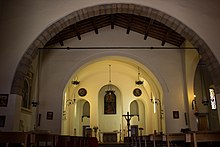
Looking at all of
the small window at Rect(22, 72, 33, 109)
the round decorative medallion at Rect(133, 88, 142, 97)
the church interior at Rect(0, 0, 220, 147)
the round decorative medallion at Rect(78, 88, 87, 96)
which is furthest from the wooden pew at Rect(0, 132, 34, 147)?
the round decorative medallion at Rect(133, 88, 142, 97)

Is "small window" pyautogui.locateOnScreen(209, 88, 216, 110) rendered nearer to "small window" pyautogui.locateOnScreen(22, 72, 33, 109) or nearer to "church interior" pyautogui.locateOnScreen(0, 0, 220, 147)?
"church interior" pyautogui.locateOnScreen(0, 0, 220, 147)

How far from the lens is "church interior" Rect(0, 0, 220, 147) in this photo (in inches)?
275

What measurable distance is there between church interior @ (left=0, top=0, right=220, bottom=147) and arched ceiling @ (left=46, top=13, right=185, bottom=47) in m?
0.05

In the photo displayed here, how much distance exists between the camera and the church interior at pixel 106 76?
275 inches

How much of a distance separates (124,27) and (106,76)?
719cm

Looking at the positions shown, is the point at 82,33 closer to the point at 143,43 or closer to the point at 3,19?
the point at 143,43

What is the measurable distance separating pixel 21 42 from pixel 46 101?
153 inches

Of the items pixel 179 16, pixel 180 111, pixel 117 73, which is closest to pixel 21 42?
pixel 179 16

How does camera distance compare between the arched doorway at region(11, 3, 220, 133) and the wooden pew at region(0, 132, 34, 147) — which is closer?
the wooden pew at region(0, 132, 34, 147)

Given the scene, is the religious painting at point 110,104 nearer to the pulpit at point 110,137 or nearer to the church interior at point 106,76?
the church interior at point 106,76

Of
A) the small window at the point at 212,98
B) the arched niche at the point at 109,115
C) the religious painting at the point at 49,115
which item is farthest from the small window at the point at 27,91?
the small window at the point at 212,98

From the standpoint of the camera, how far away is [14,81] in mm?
6945

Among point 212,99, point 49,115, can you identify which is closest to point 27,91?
point 49,115

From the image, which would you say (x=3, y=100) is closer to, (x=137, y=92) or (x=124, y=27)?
(x=124, y=27)
